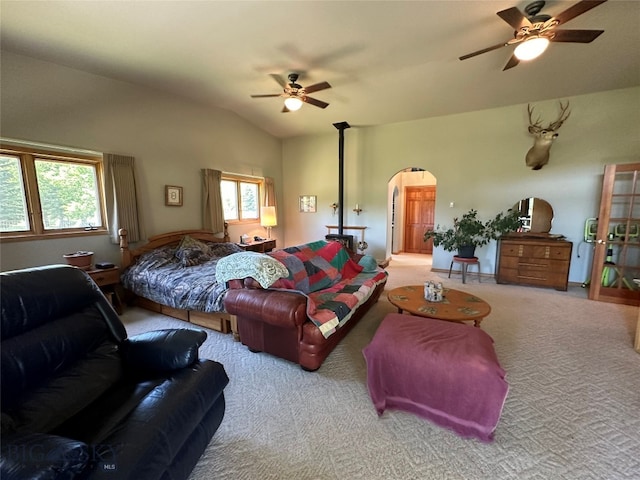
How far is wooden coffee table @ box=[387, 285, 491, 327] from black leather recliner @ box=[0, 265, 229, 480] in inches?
68.9

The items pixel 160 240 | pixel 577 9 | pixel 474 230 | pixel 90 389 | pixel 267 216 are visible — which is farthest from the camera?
pixel 267 216

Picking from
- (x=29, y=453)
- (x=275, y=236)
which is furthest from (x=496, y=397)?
(x=275, y=236)

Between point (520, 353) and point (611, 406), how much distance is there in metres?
0.68

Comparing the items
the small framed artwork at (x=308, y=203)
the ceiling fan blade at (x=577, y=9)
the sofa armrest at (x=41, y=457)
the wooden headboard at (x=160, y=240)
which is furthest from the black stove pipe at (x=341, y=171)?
the sofa armrest at (x=41, y=457)

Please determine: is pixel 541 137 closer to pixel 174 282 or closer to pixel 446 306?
pixel 446 306

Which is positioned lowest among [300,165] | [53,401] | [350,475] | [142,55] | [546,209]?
[350,475]

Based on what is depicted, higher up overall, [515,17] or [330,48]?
[330,48]

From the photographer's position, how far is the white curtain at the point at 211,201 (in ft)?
16.1

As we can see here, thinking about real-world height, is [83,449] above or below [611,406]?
above

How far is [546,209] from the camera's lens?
15.6ft

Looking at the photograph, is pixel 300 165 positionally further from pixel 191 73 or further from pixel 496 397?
pixel 496 397

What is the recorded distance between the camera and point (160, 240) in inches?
168

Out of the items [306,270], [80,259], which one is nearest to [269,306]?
[306,270]

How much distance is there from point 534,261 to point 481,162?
1.99 meters
